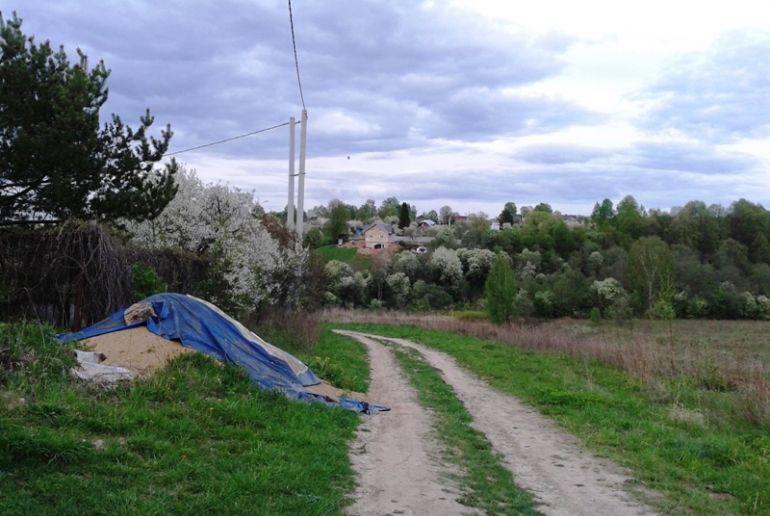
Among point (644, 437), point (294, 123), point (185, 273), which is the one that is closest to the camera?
point (644, 437)

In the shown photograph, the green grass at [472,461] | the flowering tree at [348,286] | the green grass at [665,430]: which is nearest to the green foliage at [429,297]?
the flowering tree at [348,286]

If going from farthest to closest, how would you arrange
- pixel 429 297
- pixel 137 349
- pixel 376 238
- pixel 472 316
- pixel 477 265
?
pixel 376 238
pixel 477 265
pixel 429 297
pixel 472 316
pixel 137 349

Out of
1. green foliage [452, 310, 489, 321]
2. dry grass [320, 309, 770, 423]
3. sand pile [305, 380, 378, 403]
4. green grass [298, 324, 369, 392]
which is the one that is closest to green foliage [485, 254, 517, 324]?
green foliage [452, 310, 489, 321]

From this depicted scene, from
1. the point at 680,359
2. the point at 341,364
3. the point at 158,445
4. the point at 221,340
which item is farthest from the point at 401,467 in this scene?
the point at 680,359

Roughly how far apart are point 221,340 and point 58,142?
541cm

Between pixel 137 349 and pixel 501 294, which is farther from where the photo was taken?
pixel 501 294

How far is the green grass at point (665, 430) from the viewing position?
7.02m

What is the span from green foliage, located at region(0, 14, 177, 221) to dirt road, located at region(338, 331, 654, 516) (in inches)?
299

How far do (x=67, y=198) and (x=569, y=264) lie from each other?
60.3 metres

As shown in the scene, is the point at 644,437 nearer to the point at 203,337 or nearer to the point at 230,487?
the point at 230,487

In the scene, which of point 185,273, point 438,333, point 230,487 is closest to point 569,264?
point 438,333

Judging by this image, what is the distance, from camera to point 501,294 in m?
44.9

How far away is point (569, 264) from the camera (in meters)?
67.9

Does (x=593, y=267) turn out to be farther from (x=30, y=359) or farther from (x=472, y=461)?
(x=30, y=359)
